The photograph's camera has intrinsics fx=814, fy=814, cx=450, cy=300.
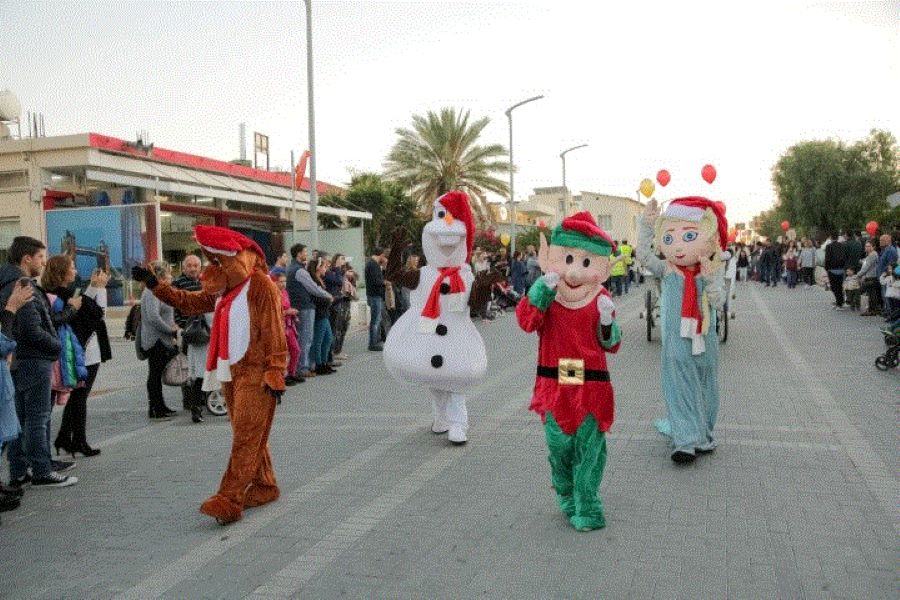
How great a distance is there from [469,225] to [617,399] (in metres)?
2.83

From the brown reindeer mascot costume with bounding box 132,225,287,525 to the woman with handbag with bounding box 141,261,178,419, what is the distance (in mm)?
2951

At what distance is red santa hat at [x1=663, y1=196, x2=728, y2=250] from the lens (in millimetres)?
6031

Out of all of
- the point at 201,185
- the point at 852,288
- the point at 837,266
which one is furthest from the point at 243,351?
the point at 201,185

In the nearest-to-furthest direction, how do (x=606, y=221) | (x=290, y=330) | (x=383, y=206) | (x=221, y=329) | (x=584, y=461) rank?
(x=584, y=461)
(x=221, y=329)
(x=290, y=330)
(x=383, y=206)
(x=606, y=221)

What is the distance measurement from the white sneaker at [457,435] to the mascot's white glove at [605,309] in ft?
7.76

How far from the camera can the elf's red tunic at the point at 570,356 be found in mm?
4727

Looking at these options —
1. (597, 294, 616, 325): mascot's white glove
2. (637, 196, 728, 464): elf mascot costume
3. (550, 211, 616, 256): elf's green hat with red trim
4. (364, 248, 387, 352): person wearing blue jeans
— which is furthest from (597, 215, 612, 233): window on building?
(597, 294, 616, 325): mascot's white glove

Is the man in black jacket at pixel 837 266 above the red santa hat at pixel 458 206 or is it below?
below

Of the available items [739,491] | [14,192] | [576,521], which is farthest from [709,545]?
[14,192]

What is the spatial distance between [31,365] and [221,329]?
5.35ft

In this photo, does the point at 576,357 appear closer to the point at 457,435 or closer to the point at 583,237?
the point at 583,237

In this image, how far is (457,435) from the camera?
6785 millimetres

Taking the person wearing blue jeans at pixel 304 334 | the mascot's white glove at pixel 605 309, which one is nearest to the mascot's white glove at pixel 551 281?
the mascot's white glove at pixel 605 309

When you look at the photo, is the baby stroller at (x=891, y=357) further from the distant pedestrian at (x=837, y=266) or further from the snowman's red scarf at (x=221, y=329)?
the distant pedestrian at (x=837, y=266)
